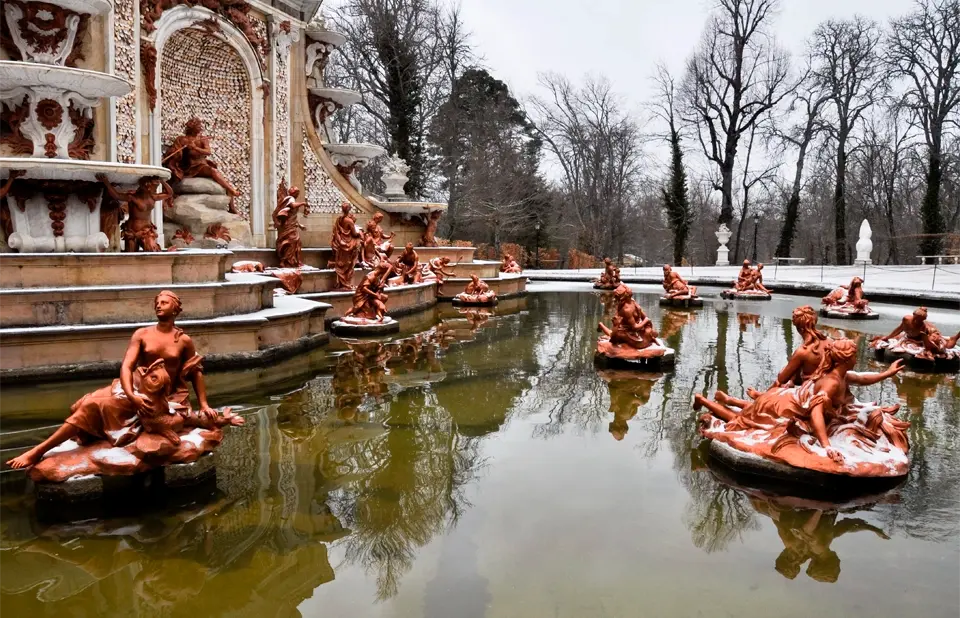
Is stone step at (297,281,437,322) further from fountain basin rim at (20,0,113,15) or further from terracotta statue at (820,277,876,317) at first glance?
terracotta statue at (820,277,876,317)

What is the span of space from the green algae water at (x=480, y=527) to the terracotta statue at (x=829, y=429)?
26 centimetres

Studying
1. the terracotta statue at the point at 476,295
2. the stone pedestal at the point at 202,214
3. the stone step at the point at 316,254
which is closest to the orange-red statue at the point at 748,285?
the terracotta statue at the point at 476,295

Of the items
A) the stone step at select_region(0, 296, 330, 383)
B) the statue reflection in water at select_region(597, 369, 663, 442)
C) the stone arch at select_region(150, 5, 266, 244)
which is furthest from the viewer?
the stone arch at select_region(150, 5, 266, 244)

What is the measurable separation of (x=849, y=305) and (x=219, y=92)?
49.1 ft

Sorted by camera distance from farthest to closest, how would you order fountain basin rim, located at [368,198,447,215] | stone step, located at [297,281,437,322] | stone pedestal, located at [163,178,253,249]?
fountain basin rim, located at [368,198,447,215]
stone pedestal, located at [163,178,253,249]
stone step, located at [297,281,437,322]

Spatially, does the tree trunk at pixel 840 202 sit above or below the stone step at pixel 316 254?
above

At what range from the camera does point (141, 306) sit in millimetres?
8836

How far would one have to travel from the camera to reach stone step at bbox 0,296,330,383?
26.2ft

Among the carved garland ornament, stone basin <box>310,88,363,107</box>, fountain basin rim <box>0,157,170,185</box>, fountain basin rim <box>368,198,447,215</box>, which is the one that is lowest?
fountain basin rim <box>0,157,170,185</box>

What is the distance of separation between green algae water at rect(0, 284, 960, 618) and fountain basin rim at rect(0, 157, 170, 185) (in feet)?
9.33

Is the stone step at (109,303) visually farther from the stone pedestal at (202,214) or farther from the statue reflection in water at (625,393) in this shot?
the stone pedestal at (202,214)

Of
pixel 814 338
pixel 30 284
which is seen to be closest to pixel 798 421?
pixel 814 338

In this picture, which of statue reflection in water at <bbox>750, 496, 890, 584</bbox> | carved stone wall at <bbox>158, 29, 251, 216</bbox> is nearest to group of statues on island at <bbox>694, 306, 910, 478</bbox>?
statue reflection in water at <bbox>750, 496, 890, 584</bbox>

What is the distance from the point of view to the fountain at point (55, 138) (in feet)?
30.2
